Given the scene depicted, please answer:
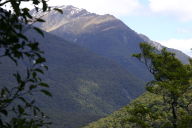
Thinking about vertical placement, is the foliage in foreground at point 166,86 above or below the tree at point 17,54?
below

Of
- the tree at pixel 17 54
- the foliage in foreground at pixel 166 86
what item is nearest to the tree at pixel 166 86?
the foliage in foreground at pixel 166 86

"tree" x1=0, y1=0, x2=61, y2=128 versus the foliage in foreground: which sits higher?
"tree" x1=0, y1=0, x2=61, y2=128

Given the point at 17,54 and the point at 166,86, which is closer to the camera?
the point at 17,54

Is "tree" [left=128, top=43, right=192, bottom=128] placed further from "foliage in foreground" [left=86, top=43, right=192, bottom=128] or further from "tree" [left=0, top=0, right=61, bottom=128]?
"tree" [left=0, top=0, right=61, bottom=128]

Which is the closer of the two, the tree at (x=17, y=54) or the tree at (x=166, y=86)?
the tree at (x=17, y=54)

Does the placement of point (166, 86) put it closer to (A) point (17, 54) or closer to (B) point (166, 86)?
(B) point (166, 86)

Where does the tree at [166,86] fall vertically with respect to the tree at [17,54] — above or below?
below

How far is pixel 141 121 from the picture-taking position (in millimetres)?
22219

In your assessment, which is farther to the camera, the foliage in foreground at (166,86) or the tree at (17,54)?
the foliage in foreground at (166,86)

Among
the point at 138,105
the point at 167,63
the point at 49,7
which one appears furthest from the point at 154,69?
the point at 49,7

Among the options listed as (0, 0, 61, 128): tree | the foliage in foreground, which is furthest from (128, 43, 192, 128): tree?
(0, 0, 61, 128): tree

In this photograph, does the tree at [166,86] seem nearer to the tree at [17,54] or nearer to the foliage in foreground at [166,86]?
the foliage in foreground at [166,86]

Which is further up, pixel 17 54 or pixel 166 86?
pixel 17 54

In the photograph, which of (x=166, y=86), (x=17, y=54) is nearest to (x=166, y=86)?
(x=166, y=86)
